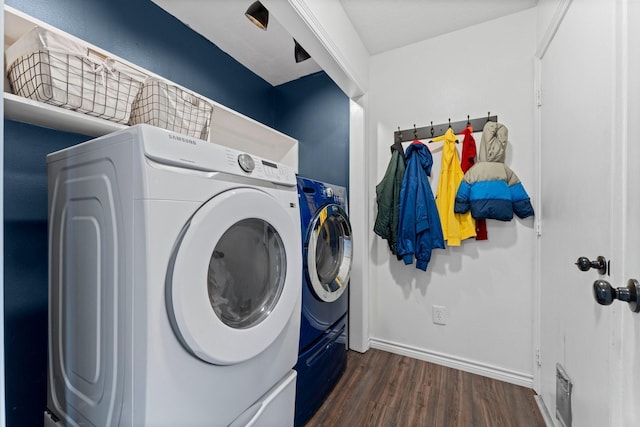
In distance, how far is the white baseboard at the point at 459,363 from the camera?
160 centimetres

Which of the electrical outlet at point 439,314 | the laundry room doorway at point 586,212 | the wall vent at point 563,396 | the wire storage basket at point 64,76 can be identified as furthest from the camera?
the electrical outlet at point 439,314

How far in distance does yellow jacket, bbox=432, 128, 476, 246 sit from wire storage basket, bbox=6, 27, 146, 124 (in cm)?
175

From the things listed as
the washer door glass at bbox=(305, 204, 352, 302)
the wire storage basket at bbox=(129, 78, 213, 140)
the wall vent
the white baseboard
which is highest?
the wire storage basket at bbox=(129, 78, 213, 140)

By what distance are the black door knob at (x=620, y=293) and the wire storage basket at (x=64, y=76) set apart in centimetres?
171

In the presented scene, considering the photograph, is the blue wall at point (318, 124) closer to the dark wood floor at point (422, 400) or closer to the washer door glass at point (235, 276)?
the washer door glass at point (235, 276)

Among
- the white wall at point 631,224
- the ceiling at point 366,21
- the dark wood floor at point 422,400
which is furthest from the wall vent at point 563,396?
the ceiling at point 366,21

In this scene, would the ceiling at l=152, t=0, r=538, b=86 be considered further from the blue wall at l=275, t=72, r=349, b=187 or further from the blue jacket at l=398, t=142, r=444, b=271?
the blue jacket at l=398, t=142, r=444, b=271

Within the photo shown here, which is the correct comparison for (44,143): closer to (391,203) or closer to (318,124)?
(318,124)

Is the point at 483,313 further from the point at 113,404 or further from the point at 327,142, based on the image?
the point at 113,404

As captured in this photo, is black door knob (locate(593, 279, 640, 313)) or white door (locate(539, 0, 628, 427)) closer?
black door knob (locate(593, 279, 640, 313))

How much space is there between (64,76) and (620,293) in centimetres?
180

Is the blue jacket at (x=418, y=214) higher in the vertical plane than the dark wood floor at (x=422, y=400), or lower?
higher

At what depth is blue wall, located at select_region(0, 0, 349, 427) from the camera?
1.09m

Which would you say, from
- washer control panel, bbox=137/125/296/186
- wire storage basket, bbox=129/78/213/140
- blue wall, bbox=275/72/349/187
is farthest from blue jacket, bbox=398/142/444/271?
wire storage basket, bbox=129/78/213/140
